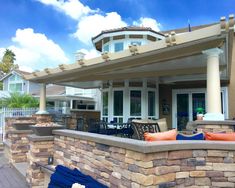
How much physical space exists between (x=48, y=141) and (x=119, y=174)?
9.37ft

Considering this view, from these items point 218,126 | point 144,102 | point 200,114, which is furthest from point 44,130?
point 144,102

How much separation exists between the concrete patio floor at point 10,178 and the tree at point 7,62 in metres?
34.4

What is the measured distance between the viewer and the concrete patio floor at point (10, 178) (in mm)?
5945

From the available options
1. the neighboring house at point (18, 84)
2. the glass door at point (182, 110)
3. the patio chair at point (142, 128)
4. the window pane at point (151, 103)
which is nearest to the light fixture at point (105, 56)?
the patio chair at point (142, 128)

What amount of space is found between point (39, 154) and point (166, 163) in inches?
137

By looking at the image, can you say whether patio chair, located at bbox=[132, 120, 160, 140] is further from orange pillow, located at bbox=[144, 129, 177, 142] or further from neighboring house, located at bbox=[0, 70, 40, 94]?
neighboring house, located at bbox=[0, 70, 40, 94]

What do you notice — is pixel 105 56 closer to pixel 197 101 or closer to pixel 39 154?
pixel 39 154

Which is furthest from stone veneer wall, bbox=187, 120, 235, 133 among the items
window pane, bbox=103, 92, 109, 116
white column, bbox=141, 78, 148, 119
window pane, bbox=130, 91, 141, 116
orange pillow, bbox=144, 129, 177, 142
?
window pane, bbox=103, 92, 109, 116

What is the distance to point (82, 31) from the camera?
2609 centimetres

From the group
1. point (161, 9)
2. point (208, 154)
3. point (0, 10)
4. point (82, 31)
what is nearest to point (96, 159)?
point (208, 154)

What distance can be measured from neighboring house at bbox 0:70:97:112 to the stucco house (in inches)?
288

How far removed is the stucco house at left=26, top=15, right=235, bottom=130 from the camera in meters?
6.00

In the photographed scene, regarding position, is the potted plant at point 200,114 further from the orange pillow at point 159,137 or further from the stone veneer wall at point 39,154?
the stone veneer wall at point 39,154

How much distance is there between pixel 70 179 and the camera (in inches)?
148
